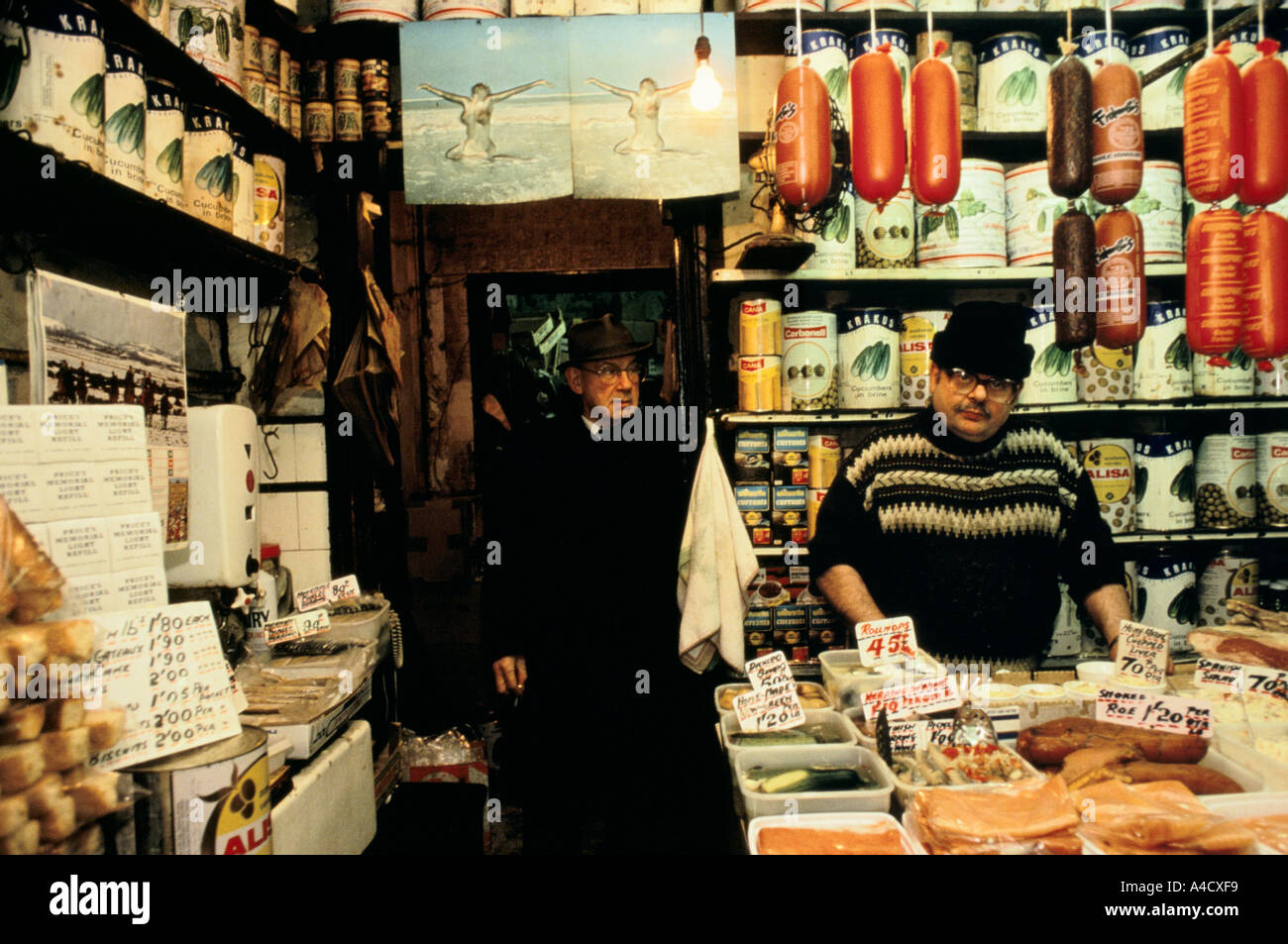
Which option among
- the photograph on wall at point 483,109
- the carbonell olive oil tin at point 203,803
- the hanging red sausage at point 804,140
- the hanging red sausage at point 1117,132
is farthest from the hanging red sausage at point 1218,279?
the carbonell olive oil tin at point 203,803

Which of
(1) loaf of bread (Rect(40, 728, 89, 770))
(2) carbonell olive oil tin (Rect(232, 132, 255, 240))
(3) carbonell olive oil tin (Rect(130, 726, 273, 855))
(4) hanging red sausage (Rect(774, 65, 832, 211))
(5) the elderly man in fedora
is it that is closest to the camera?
(1) loaf of bread (Rect(40, 728, 89, 770))

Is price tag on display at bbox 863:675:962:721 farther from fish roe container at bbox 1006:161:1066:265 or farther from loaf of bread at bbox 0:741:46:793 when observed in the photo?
fish roe container at bbox 1006:161:1066:265

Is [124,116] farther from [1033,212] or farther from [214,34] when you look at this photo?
[1033,212]

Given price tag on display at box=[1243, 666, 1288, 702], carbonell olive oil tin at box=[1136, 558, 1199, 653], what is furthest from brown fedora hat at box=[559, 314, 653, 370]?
carbonell olive oil tin at box=[1136, 558, 1199, 653]

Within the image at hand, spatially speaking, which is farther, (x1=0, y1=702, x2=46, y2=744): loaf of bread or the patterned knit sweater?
the patterned knit sweater

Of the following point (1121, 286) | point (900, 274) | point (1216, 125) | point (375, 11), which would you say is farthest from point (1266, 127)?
point (375, 11)

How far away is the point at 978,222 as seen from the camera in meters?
3.07

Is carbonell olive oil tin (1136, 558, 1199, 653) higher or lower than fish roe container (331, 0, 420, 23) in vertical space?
lower

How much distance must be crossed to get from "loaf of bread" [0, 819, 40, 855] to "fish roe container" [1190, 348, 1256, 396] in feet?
13.4

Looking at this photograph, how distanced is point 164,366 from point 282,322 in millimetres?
954

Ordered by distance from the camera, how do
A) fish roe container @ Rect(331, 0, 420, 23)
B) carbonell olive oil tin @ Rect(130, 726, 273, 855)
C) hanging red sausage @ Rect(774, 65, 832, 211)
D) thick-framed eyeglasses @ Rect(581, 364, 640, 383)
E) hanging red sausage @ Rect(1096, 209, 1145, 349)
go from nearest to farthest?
1. carbonell olive oil tin @ Rect(130, 726, 273, 855)
2. hanging red sausage @ Rect(774, 65, 832, 211)
3. hanging red sausage @ Rect(1096, 209, 1145, 349)
4. thick-framed eyeglasses @ Rect(581, 364, 640, 383)
5. fish roe container @ Rect(331, 0, 420, 23)

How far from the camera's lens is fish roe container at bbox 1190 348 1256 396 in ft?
10.3

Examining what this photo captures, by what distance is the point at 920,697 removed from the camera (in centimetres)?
177

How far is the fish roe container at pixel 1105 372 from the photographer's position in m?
3.10
